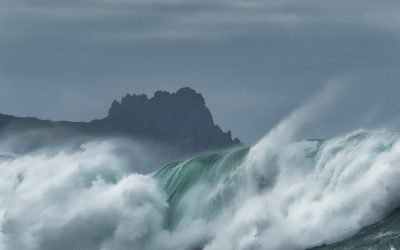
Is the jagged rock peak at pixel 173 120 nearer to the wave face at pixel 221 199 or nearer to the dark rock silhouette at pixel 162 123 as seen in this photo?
the dark rock silhouette at pixel 162 123

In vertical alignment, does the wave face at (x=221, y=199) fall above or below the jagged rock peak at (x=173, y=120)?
below

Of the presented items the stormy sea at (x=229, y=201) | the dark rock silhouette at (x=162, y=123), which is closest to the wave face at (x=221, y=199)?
the stormy sea at (x=229, y=201)

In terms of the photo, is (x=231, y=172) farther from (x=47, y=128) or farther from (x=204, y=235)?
(x=47, y=128)

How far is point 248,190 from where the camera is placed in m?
61.4

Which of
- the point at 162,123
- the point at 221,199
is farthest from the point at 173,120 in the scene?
the point at 221,199

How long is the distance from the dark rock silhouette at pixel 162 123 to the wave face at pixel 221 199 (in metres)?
100

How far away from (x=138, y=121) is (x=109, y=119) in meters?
4.39

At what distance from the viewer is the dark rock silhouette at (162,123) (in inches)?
6988

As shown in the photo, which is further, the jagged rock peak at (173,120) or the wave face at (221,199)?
the jagged rock peak at (173,120)

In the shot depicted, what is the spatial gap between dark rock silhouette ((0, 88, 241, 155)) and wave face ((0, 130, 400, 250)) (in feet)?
329

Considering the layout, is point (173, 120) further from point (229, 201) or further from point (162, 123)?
point (229, 201)

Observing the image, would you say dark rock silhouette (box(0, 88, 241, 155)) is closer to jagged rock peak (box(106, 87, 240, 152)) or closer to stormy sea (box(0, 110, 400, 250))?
jagged rock peak (box(106, 87, 240, 152))

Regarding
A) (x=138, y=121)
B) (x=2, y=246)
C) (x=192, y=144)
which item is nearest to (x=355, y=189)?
(x=2, y=246)

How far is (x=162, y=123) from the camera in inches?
7480
